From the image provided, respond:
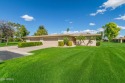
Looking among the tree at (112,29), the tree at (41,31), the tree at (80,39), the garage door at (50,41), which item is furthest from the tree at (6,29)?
the tree at (112,29)

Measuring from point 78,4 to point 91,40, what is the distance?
8.92m

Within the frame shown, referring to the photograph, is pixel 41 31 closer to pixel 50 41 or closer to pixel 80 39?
pixel 50 41

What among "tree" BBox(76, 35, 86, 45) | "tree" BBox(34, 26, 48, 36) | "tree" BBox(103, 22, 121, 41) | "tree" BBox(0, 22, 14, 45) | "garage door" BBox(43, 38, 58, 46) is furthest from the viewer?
"tree" BBox(103, 22, 121, 41)

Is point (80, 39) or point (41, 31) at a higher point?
point (41, 31)

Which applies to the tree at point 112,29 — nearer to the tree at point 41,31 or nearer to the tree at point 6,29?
the tree at point 41,31

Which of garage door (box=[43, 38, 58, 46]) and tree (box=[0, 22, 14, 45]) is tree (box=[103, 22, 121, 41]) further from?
tree (box=[0, 22, 14, 45])

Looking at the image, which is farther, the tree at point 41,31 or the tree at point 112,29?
the tree at point 112,29

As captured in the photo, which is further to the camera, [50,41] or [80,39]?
[50,41]

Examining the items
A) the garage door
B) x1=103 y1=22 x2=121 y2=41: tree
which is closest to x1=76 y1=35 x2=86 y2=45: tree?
the garage door

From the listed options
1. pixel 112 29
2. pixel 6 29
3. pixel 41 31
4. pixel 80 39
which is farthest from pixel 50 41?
pixel 112 29

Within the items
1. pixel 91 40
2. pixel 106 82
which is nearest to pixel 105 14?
pixel 91 40

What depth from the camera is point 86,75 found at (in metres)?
6.81

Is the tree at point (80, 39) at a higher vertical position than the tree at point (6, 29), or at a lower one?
lower

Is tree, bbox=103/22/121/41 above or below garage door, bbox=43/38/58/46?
above
